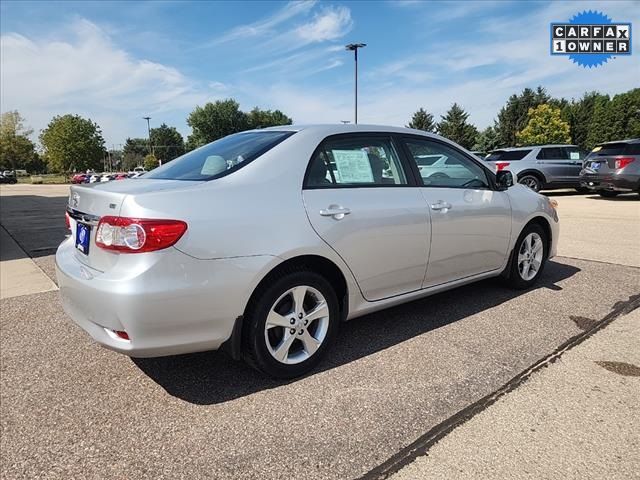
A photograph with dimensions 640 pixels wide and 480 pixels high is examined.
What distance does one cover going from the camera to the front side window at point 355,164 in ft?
9.67

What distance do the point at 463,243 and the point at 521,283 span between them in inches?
44.8

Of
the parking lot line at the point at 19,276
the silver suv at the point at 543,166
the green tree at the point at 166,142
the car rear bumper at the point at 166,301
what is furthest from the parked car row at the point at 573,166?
the green tree at the point at 166,142

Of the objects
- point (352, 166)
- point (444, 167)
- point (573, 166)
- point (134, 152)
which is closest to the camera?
point (352, 166)

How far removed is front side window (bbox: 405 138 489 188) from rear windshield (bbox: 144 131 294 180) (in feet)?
3.61

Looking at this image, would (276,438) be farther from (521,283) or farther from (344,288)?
(521,283)

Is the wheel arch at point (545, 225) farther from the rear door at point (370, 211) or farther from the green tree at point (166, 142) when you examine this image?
the green tree at point (166, 142)

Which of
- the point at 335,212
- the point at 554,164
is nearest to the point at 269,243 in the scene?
the point at 335,212

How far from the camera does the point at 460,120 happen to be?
59781 mm

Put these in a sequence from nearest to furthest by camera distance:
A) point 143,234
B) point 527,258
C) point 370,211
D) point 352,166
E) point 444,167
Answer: point 143,234 < point 370,211 < point 352,166 < point 444,167 < point 527,258

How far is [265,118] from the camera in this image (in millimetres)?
102562

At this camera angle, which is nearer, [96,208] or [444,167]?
[96,208]

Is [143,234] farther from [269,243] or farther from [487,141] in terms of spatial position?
[487,141]

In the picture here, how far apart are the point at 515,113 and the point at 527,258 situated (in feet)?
218

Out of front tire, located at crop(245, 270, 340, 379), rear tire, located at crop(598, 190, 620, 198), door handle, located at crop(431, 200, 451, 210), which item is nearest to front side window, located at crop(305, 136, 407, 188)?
door handle, located at crop(431, 200, 451, 210)
